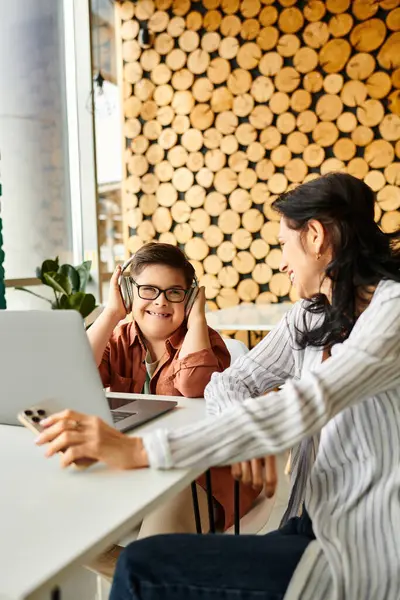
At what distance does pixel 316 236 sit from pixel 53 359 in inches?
20.6

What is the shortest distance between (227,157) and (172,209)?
52cm

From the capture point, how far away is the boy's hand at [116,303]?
5.59ft

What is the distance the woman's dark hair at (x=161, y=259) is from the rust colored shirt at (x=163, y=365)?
0.49ft

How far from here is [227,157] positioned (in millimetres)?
4164

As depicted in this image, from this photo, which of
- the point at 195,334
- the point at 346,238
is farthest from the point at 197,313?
the point at 346,238

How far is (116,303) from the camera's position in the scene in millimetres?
1716

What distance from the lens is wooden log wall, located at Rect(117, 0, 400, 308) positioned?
3.82 meters

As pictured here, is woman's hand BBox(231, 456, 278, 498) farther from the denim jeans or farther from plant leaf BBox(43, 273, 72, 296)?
plant leaf BBox(43, 273, 72, 296)

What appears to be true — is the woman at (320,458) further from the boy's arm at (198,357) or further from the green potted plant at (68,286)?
the green potted plant at (68,286)

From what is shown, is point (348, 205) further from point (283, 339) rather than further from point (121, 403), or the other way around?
point (121, 403)

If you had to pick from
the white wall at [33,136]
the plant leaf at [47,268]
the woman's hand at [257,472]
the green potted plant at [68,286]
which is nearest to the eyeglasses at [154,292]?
the woman's hand at [257,472]

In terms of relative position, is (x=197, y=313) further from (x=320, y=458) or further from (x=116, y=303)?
(x=320, y=458)

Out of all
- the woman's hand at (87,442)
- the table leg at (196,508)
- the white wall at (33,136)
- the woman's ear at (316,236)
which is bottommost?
the table leg at (196,508)

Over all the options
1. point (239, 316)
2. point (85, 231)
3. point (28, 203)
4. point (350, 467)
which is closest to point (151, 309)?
point (350, 467)
